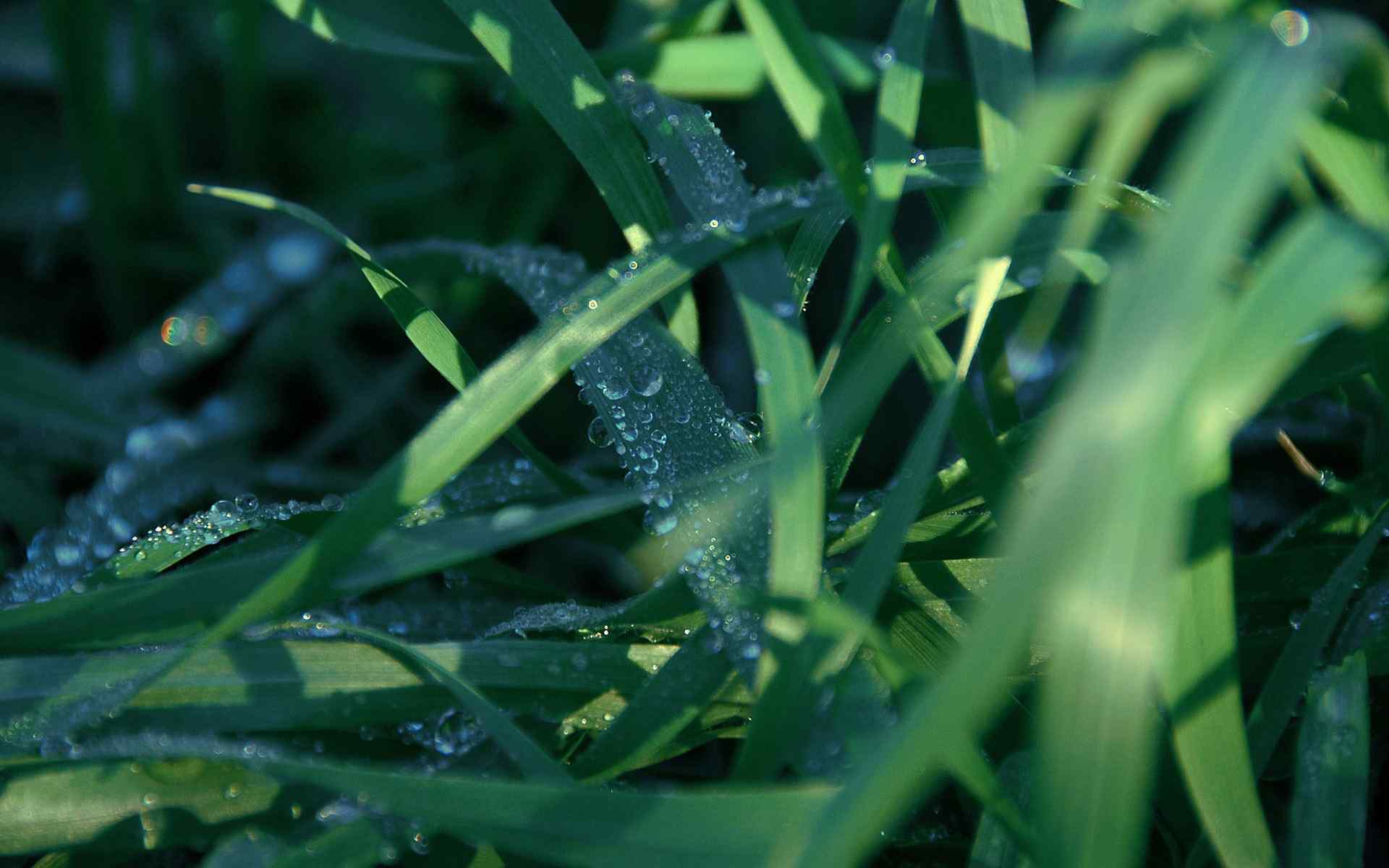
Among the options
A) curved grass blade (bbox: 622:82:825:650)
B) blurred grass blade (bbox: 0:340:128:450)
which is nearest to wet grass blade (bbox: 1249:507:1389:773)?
curved grass blade (bbox: 622:82:825:650)

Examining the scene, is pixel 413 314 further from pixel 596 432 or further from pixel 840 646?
pixel 840 646

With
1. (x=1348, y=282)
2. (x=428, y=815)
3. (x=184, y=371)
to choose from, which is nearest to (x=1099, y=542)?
(x=1348, y=282)

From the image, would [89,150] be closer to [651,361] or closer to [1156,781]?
[651,361]

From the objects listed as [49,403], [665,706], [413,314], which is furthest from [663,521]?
[49,403]

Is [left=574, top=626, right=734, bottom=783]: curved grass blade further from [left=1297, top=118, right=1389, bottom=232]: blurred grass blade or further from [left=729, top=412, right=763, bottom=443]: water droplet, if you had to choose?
[left=1297, top=118, right=1389, bottom=232]: blurred grass blade

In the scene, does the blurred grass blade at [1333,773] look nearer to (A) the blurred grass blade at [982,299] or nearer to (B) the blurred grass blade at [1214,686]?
(B) the blurred grass blade at [1214,686]

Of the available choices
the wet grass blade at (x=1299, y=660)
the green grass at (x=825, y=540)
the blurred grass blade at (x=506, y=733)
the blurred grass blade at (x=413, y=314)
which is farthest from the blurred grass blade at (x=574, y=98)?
the wet grass blade at (x=1299, y=660)

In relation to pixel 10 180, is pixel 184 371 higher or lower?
lower
